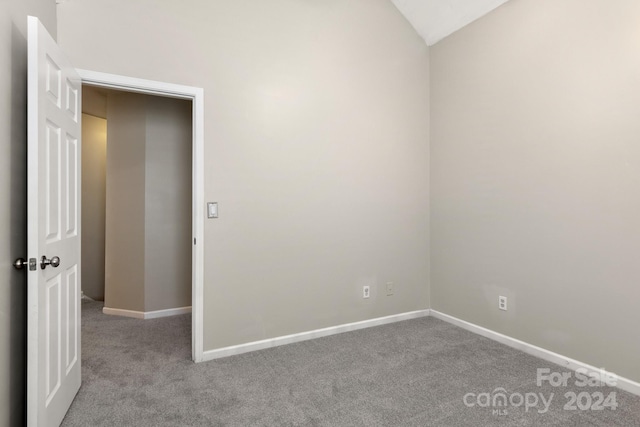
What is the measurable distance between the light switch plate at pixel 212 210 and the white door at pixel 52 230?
2.64 feet

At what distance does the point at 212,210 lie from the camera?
2.69 m

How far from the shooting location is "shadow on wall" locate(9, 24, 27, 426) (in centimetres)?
165

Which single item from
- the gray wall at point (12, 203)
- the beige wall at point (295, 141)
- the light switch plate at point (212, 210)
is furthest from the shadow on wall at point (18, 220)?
the light switch plate at point (212, 210)

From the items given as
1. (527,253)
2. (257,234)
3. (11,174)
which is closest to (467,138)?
(527,253)

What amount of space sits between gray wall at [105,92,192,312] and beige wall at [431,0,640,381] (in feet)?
8.93

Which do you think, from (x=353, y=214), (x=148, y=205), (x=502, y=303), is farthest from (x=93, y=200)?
(x=502, y=303)

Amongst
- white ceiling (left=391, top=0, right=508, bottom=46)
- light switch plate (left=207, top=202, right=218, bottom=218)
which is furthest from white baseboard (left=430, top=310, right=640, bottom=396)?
white ceiling (left=391, top=0, right=508, bottom=46)

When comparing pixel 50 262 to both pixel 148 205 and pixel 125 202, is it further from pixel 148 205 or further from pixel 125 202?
pixel 125 202

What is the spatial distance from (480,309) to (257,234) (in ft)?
6.75

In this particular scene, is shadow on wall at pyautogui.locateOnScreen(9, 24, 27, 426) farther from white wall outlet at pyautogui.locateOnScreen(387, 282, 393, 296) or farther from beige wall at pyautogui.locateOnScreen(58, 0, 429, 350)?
white wall outlet at pyautogui.locateOnScreen(387, 282, 393, 296)

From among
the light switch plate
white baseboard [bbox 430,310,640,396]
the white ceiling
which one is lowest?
white baseboard [bbox 430,310,640,396]

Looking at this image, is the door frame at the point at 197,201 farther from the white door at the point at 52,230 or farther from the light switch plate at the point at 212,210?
the white door at the point at 52,230

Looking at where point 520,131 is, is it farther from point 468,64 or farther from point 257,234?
point 257,234

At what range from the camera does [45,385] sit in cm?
165
